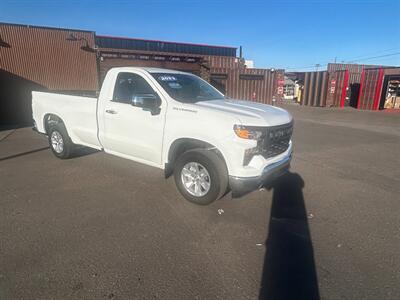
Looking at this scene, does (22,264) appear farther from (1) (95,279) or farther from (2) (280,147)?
(2) (280,147)

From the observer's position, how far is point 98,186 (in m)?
4.79

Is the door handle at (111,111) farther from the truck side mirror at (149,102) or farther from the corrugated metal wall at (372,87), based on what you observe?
the corrugated metal wall at (372,87)

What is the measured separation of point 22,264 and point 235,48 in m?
27.0

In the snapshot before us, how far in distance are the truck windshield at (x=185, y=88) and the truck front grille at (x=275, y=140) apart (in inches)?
54.1

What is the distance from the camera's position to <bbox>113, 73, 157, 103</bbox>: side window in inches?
181

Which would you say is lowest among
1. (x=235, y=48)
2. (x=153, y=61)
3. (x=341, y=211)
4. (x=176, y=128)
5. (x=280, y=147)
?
(x=341, y=211)

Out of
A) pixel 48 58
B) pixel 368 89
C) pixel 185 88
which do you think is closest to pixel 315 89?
pixel 368 89

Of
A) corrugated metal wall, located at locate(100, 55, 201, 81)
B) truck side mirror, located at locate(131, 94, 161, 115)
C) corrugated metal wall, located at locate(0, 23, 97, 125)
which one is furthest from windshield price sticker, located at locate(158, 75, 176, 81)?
corrugated metal wall, located at locate(100, 55, 201, 81)

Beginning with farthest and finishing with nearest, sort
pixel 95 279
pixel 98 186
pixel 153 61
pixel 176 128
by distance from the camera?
pixel 153 61, pixel 98 186, pixel 176 128, pixel 95 279

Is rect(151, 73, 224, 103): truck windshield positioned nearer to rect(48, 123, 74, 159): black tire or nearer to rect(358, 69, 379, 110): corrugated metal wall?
rect(48, 123, 74, 159): black tire

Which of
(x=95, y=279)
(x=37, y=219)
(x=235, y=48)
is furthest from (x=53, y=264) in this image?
(x=235, y=48)

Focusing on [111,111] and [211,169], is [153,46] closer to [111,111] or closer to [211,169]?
[111,111]

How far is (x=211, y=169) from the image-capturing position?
12.3ft

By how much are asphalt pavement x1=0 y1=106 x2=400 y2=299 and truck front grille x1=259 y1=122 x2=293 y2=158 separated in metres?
0.85
